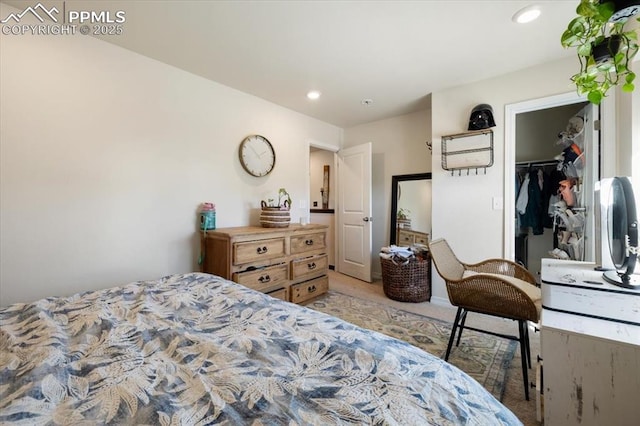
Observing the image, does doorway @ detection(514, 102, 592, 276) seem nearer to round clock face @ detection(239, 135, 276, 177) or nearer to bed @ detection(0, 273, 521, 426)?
round clock face @ detection(239, 135, 276, 177)

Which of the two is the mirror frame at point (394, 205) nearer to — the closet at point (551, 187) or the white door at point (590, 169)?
the closet at point (551, 187)

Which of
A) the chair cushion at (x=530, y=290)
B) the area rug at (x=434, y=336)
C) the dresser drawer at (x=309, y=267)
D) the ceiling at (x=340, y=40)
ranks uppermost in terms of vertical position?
the ceiling at (x=340, y=40)

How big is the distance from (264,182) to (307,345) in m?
2.67

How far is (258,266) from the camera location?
2.53m

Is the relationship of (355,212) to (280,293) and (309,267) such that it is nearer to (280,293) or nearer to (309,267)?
(309,267)

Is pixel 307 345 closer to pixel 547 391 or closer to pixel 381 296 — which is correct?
pixel 547 391

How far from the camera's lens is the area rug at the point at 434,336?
5.98 feet

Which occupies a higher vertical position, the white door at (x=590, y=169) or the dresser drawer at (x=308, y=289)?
the white door at (x=590, y=169)

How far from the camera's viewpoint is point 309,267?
10.0ft

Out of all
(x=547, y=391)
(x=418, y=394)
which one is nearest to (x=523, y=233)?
(x=547, y=391)

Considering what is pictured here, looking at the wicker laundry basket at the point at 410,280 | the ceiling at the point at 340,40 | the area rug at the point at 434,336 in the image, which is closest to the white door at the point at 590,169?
the ceiling at the point at 340,40

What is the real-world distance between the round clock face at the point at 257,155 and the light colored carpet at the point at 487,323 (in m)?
1.86

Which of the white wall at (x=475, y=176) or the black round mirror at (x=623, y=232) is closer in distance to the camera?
the black round mirror at (x=623, y=232)

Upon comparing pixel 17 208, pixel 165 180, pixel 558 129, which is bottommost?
pixel 17 208
